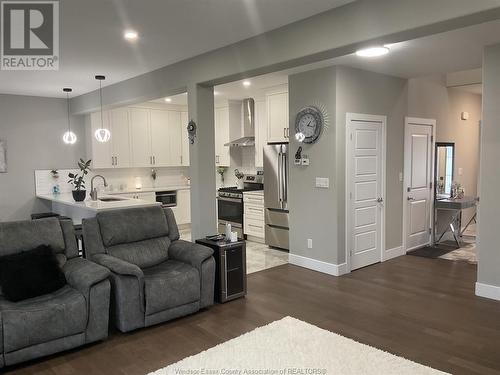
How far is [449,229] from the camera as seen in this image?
23.2 ft

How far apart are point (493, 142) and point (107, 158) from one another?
250 inches

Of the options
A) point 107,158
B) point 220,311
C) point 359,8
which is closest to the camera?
point 359,8

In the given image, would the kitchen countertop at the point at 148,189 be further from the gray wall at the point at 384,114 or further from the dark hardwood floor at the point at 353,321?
the gray wall at the point at 384,114

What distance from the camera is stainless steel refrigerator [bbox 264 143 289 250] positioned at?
6.15 m

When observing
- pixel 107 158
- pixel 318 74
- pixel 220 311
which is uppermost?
pixel 318 74

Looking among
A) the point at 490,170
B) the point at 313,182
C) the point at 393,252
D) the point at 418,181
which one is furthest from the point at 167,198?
the point at 490,170

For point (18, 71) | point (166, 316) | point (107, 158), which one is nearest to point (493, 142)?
point (166, 316)

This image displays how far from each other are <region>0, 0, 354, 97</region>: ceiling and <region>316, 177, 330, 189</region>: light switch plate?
81.2 inches

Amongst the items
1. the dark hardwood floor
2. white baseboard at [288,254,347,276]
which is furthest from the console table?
white baseboard at [288,254,347,276]

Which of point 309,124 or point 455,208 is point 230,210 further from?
point 455,208

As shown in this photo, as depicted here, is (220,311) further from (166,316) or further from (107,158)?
(107,158)

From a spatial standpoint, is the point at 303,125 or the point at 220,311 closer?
the point at 220,311

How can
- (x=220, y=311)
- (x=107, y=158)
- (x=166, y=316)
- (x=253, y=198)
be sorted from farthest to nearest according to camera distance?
(x=107, y=158)
(x=253, y=198)
(x=220, y=311)
(x=166, y=316)

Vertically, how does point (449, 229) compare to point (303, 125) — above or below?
below
